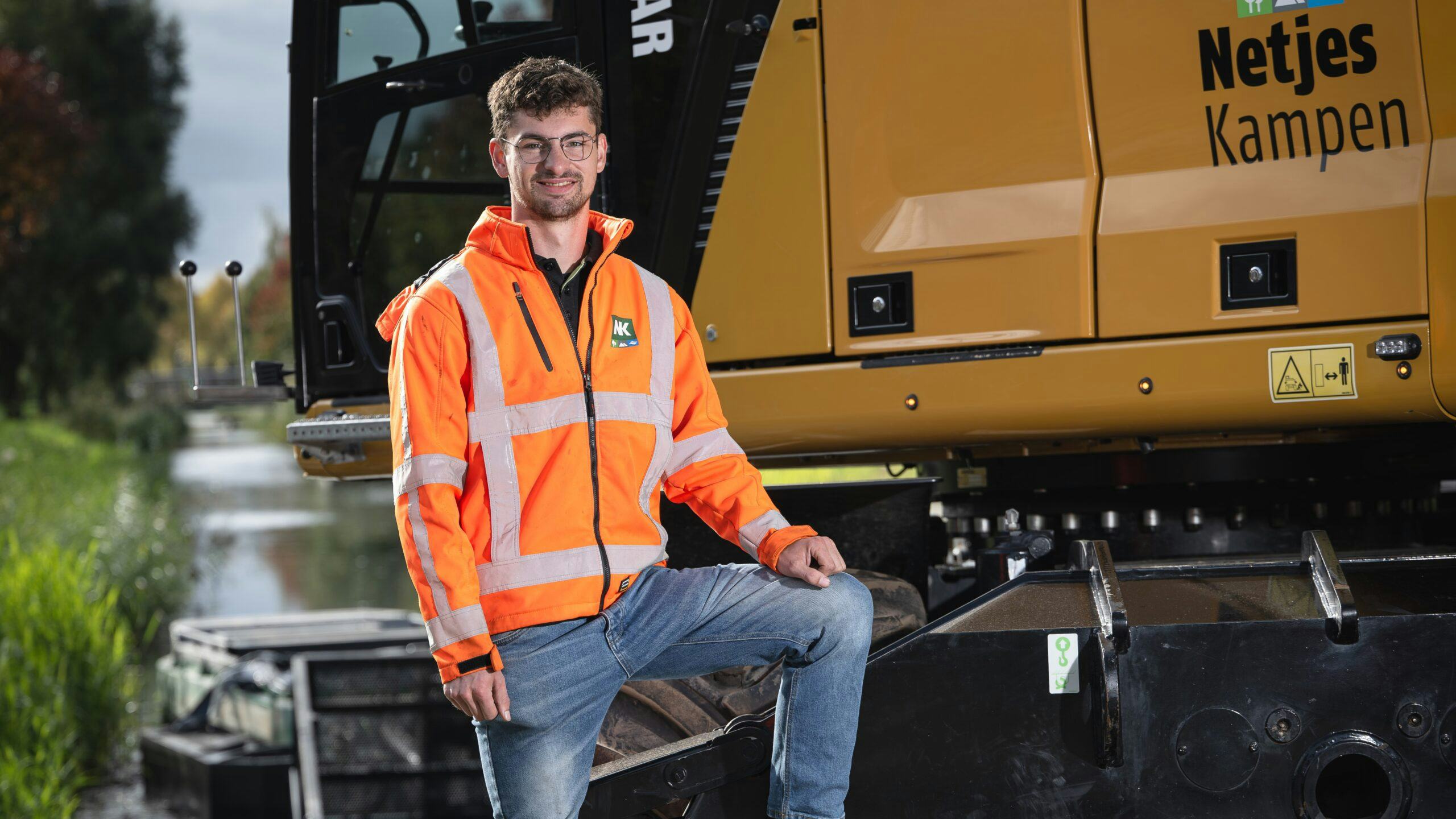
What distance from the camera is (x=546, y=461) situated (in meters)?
2.48

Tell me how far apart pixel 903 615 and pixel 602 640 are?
1134 mm

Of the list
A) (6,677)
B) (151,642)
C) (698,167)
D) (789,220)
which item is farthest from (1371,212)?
(151,642)

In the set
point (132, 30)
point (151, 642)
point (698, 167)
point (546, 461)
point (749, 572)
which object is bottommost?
point (151, 642)

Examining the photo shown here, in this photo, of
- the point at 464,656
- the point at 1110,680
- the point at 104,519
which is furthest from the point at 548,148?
the point at 104,519

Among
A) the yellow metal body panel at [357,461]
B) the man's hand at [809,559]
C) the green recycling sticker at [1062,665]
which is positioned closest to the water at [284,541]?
the yellow metal body panel at [357,461]

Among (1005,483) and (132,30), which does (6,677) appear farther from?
(132,30)

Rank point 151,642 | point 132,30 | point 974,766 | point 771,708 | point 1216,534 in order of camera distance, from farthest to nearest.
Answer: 1. point 132,30
2. point 151,642
3. point 1216,534
4. point 771,708
5. point 974,766

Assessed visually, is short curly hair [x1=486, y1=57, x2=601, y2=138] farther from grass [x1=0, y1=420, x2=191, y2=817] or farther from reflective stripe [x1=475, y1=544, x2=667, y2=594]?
grass [x1=0, y1=420, x2=191, y2=817]

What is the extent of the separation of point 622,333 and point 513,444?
34 centimetres

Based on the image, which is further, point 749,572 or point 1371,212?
point 1371,212

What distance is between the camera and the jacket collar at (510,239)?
2.54m

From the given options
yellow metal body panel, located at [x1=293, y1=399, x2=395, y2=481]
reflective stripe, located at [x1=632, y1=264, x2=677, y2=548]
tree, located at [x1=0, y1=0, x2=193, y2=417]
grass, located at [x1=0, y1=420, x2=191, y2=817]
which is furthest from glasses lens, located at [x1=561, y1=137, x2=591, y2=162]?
tree, located at [x1=0, y1=0, x2=193, y2=417]

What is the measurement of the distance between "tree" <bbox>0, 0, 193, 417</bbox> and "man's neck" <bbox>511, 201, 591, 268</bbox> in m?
19.9

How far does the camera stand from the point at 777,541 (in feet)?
8.73
